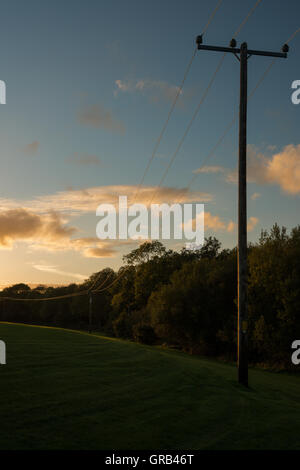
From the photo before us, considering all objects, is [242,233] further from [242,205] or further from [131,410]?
[131,410]

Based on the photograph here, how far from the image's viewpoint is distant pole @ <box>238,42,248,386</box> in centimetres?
1691

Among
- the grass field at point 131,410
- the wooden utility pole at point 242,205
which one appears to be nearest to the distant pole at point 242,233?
the wooden utility pole at point 242,205

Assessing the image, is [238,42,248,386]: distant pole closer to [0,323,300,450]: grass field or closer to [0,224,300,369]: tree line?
[0,323,300,450]: grass field

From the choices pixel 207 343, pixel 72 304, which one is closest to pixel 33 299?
pixel 72 304

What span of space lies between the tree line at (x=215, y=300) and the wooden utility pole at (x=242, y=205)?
18.4 m

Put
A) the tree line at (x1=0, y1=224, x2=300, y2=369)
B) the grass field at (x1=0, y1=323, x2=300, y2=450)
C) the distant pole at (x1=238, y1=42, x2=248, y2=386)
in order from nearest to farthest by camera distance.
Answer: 1. the grass field at (x1=0, y1=323, x2=300, y2=450)
2. the distant pole at (x1=238, y1=42, x2=248, y2=386)
3. the tree line at (x1=0, y1=224, x2=300, y2=369)

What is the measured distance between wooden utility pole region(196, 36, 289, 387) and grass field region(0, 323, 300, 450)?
1272 millimetres

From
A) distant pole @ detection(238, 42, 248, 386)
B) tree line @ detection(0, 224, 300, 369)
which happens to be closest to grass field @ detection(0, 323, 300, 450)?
distant pole @ detection(238, 42, 248, 386)

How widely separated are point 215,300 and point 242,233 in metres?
32.4

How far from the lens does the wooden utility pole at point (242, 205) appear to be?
16.9 metres

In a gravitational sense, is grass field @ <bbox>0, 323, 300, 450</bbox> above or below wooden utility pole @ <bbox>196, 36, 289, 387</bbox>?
below

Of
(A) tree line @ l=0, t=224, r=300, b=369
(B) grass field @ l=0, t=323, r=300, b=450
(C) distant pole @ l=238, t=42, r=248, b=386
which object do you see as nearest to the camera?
(B) grass field @ l=0, t=323, r=300, b=450

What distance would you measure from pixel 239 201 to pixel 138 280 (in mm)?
64757

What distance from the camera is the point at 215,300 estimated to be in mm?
48375
